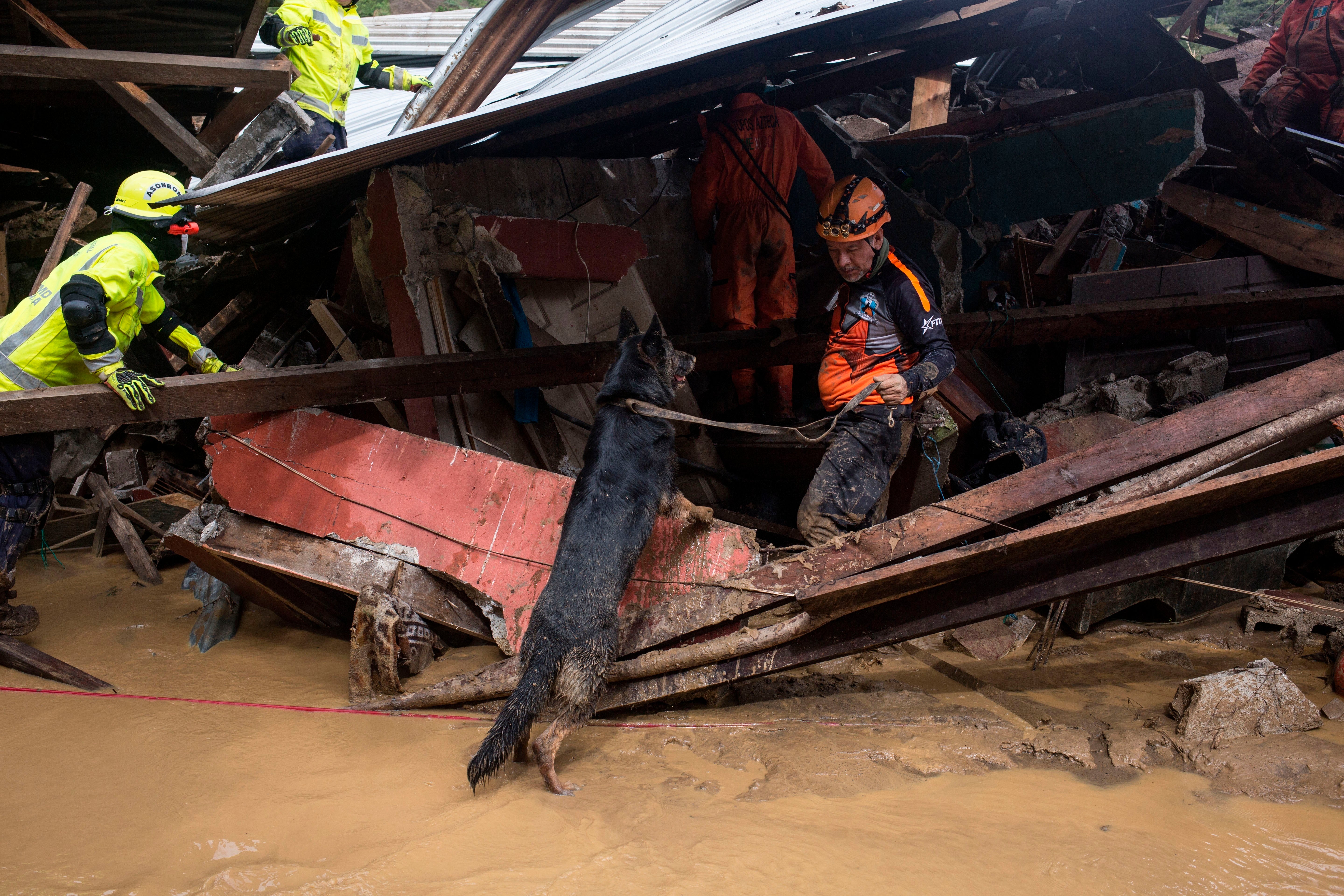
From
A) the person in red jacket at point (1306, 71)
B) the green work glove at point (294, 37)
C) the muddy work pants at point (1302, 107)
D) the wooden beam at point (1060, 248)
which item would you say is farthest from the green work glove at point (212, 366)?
the muddy work pants at point (1302, 107)

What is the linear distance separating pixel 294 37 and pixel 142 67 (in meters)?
1.43

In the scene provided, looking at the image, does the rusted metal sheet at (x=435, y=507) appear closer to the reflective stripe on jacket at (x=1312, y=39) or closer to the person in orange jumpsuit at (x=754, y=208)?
the person in orange jumpsuit at (x=754, y=208)

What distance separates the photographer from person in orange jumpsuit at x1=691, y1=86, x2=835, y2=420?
228 inches

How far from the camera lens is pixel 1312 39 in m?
7.21

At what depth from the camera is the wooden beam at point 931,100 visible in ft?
24.5

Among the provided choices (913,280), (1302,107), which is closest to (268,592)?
(913,280)

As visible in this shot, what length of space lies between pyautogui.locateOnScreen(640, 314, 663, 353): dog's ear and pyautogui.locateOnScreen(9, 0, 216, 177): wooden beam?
2.93 m

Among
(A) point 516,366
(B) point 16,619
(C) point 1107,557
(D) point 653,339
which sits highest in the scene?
(D) point 653,339

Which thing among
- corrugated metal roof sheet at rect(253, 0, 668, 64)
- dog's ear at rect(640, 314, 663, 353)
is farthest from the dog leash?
corrugated metal roof sheet at rect(253, 0, 668, 64)

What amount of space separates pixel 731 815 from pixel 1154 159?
227 inches

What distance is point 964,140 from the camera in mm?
6469

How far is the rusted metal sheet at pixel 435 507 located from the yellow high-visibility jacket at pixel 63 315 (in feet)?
2.57

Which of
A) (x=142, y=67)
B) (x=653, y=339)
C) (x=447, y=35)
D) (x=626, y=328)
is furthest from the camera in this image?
(x=447, y=35)

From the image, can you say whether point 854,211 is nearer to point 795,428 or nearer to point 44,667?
point 795,428
